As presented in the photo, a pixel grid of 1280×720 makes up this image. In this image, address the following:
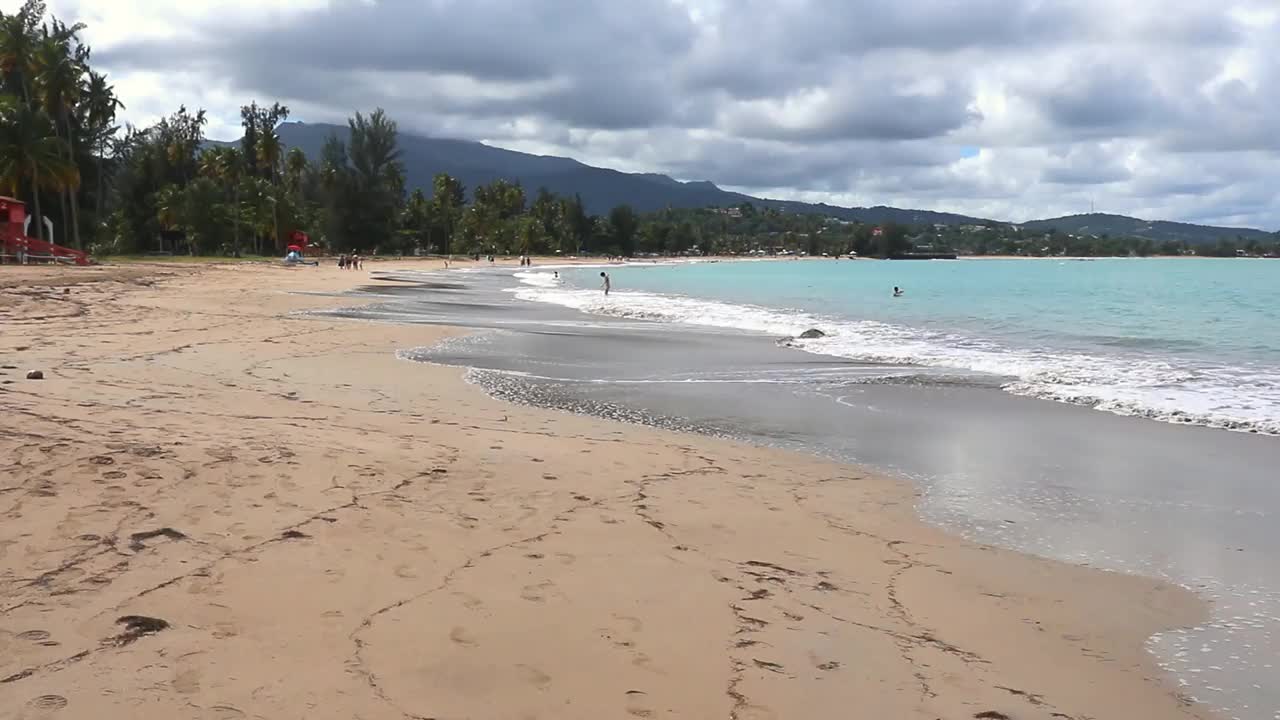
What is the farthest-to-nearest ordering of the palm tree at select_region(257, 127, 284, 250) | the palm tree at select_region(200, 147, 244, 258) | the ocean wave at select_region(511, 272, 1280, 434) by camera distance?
the palm tree at select_region(257, 127, 284, 250), the palm tree at select_region(200, 147, 244, 258), the ocean wave at select_region(511, 272, 1280, 434)

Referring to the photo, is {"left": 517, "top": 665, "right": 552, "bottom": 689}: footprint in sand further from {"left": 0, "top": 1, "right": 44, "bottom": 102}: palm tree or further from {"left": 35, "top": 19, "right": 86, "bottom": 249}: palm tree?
{"left": 0, "top": 1, "right": 44, "bottom": 102}: palm tree

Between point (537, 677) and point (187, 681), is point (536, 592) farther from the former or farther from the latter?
point (187, 681)

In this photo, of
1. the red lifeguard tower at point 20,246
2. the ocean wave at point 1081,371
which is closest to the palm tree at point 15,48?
the red lifeguard tower at point 20,246

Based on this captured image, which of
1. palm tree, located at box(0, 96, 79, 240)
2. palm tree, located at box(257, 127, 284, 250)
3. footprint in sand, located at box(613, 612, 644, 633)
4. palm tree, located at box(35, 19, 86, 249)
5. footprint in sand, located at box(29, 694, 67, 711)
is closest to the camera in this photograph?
footprint in sand, located at box(29, 694, 67, 711)

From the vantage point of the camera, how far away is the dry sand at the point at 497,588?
3.55 meters

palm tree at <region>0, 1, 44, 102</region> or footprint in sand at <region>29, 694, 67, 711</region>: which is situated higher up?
palm tree at <region>0, 1, 44, 102</region>

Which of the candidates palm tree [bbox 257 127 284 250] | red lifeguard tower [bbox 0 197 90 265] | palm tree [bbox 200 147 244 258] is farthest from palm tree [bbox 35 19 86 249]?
palm tree [bbox 257 127 284 250]

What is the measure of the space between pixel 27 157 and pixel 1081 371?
51.1 metres

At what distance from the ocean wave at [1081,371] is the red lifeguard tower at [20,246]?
1139 inches

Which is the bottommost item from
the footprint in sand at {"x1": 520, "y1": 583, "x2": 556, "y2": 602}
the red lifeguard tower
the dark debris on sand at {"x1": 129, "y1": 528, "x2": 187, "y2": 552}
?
the footprint in sand at {"x1": 520, "y1": 583, "x2": 556, "y2": 602}

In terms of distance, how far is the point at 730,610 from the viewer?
454 cm

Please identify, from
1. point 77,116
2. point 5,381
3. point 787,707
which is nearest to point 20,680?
point 787,707

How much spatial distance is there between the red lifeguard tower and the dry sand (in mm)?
35534

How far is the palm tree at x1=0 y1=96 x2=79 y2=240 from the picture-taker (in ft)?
147
